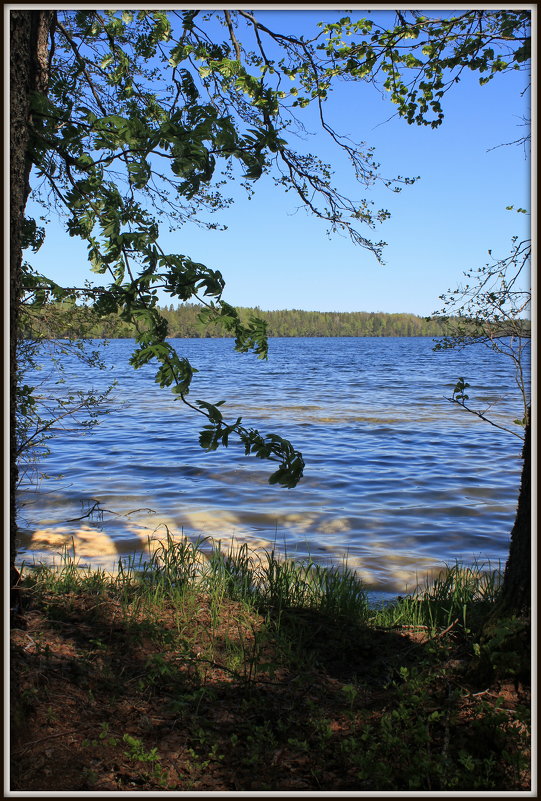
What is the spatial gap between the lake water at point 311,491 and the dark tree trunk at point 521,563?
1.88 meters

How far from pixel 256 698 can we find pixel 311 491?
8.65 metres

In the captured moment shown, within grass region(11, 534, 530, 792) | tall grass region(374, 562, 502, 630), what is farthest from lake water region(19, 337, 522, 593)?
grass region(11, 534, 530, 792)

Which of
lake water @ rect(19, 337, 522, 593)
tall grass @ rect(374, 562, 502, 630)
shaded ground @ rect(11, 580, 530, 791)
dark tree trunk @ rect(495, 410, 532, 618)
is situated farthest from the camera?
lake water @ rect(19, 337, 522, 593)

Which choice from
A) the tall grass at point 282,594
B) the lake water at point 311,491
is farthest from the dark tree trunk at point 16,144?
the lake water at point 311,491

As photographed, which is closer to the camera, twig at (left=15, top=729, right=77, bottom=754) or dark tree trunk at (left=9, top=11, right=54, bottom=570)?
twig at (left=15, top=729, right=77, bottom=754)

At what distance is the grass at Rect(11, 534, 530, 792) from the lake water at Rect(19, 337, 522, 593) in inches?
93.8

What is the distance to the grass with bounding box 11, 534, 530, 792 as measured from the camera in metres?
3.03

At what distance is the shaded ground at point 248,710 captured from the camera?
3.02 m

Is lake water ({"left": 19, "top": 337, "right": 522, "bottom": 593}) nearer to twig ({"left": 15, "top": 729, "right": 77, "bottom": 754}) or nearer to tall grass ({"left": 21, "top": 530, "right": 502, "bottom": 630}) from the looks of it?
tall grass ({"left": 21, "top": 530, "right": 502, "bottom": 630})

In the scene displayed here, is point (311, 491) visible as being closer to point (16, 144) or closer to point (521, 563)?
point (521, 563)

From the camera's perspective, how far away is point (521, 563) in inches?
149

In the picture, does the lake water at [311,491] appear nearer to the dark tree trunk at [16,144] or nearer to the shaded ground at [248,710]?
the shaded ground at [248,710]

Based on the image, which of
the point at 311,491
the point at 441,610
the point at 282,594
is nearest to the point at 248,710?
the point at 282,594

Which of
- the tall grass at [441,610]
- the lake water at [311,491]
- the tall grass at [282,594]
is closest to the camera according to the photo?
the tall grass at [441,610]
